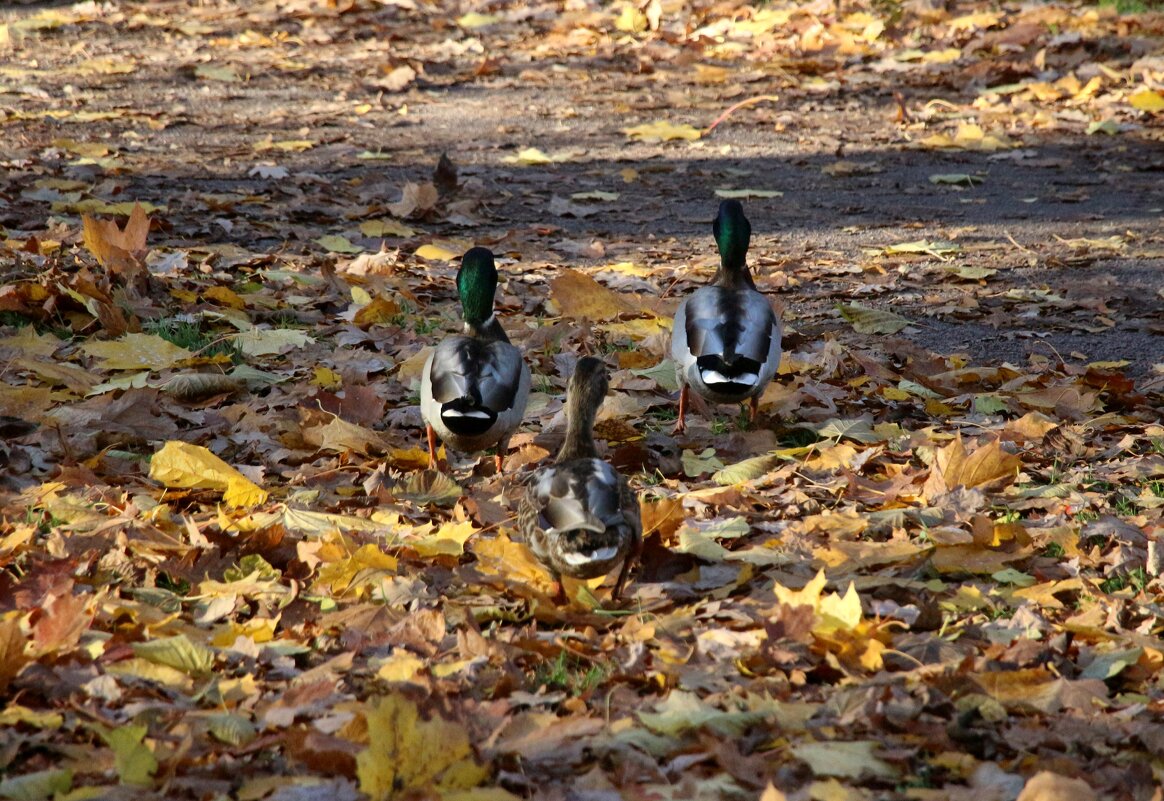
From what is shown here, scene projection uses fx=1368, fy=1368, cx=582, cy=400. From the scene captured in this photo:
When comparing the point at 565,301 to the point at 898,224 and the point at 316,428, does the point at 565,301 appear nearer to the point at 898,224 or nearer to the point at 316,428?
the point at 316,428

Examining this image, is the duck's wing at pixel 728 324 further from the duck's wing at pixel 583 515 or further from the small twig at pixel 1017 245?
the small twig at pixel 1017 245

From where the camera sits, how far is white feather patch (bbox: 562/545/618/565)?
11.5 ft

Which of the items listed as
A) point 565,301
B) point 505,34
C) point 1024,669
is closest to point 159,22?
point 505,34

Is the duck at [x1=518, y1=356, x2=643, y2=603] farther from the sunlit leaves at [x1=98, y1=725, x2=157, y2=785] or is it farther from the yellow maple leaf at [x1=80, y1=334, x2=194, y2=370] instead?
the yellow maple leaf at [x1=80, y1=334, x2=194, y2=370]

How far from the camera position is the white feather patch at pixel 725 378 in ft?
16.7

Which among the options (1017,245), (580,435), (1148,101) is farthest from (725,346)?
(1148,101)

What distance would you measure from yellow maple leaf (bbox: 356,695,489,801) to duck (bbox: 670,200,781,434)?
2.66m

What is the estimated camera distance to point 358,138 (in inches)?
406

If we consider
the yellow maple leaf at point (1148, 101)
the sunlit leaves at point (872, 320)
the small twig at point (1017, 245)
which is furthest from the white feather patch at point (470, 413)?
the yellow maple leaf at point (1148, 101)

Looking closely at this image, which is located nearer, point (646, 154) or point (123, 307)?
point (123, 307)

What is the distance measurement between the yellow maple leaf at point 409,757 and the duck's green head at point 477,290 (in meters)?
2.80

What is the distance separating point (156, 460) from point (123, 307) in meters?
2.10

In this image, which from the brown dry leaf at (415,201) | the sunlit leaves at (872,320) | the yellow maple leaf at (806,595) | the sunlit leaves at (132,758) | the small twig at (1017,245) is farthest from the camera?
the brown dry leaf at (415,201)

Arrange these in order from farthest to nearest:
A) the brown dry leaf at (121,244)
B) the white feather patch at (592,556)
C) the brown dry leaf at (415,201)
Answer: the brown dry leaf at (415,201) → the brown dry leaf at (121,244) → the white feather patch at (592,556)
